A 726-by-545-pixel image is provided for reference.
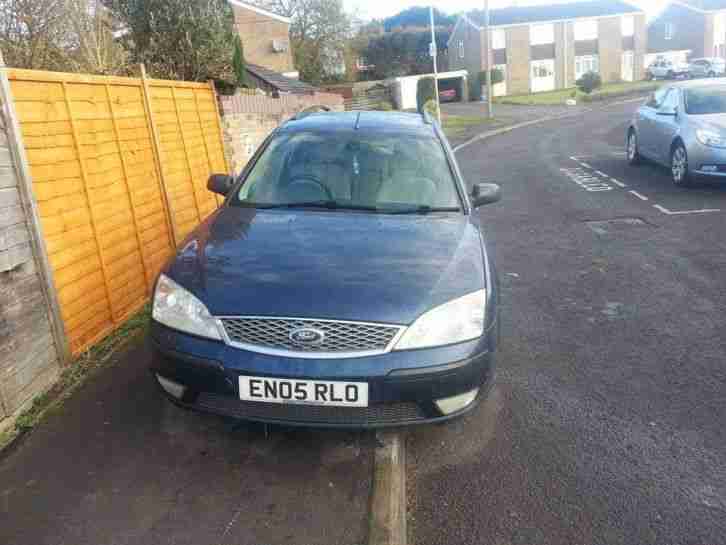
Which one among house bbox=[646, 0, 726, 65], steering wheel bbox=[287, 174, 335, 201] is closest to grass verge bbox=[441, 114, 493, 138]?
steering wheel bbox=[287, 174, 335, 201]

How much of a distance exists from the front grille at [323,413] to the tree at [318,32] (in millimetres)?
51128

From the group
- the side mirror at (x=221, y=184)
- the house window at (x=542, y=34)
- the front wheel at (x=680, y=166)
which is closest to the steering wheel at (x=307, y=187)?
the side mirror at (x=221, y=184)

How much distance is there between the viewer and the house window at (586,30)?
60.2 metres

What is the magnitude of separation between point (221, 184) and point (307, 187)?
827mm

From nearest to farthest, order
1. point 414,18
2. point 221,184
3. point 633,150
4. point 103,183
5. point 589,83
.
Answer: point 221,184 < point 103,183 < point 633,150 < point 589,83 < point 414,18

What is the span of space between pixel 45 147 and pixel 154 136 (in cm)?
209

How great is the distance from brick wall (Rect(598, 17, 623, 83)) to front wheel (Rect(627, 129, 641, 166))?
53660 millimetres

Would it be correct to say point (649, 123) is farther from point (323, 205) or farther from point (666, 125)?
point (323, 205)

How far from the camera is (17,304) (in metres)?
3.73

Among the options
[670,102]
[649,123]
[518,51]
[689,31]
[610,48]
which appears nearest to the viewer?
[670,102]

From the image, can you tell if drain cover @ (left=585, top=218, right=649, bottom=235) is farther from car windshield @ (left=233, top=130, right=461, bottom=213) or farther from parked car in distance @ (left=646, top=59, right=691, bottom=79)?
parked car in distance @ (left=646, top=59, right=691, bottom=79)

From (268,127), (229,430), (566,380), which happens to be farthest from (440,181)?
(268,127)

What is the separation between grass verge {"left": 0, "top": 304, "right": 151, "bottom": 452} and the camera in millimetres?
3600

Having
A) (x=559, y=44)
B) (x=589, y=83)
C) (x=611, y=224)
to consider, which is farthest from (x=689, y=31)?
(x=611, y=224)
